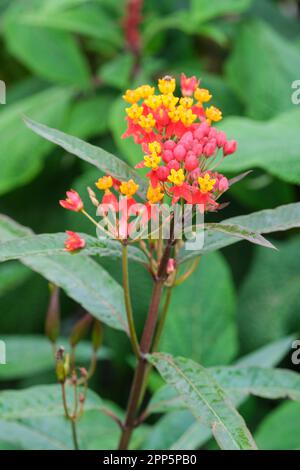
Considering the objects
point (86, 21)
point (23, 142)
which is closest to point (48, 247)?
point (23, 142)

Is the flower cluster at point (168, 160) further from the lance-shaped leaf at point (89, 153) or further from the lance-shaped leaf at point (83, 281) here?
the lance-shaped leaf at point (83, 281)

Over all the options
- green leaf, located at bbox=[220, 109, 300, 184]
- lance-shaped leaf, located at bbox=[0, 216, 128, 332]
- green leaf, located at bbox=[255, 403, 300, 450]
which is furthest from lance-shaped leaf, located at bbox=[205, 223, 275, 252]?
green leaf, located at bbox=[255, 403, 300, 450]

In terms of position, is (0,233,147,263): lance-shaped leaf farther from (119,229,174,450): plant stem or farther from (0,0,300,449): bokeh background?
(0,0,300,449): bokeh background

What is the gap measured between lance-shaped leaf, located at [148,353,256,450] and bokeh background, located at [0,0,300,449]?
33 cm

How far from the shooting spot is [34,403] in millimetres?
887

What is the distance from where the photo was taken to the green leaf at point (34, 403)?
2.83ft

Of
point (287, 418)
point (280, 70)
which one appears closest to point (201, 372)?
point (287, 418)

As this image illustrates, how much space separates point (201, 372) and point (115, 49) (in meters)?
1.09

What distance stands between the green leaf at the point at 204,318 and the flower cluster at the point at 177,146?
52 centimetres

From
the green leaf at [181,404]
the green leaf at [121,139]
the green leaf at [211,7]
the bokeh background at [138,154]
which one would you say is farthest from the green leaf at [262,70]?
the green leaf at [181,404]

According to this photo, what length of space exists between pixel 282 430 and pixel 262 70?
2.32 ft

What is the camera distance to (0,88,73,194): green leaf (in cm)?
143
